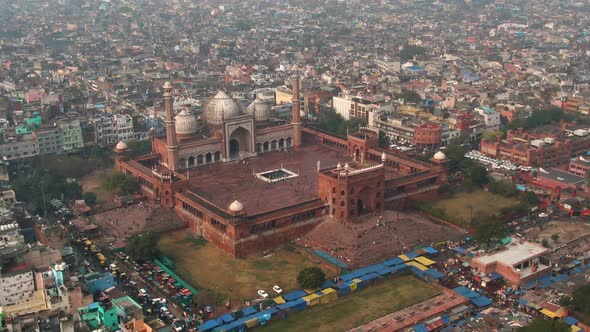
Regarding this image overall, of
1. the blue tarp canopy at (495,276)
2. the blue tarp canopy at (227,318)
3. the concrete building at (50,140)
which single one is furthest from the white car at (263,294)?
the concrete building at (50,140)

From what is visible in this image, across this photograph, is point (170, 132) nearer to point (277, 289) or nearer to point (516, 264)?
point (277, 289)

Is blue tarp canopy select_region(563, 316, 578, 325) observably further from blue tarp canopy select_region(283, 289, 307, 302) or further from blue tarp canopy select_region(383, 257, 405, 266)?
blue tarp canopy select_region(283, 289, 307, 302)

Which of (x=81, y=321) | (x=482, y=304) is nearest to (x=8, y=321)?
(x=81, y=321)

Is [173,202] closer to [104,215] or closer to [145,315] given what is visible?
[104,215]

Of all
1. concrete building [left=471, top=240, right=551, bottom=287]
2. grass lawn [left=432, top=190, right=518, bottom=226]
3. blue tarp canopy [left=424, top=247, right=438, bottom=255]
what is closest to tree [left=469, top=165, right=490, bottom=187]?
grass lawn [left=432, top=190, right=518, bottom=226]

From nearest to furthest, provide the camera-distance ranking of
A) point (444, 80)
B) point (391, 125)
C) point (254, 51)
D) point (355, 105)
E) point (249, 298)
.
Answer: point (249, 298) < point (391, 125) < point (355, 105) < point (444, 80) < point (254, 51)

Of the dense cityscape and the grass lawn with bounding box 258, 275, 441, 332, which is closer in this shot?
the grass lawn with bounding box 258, 275, 441, 332

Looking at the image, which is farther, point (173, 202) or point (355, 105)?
point (355, 105)
